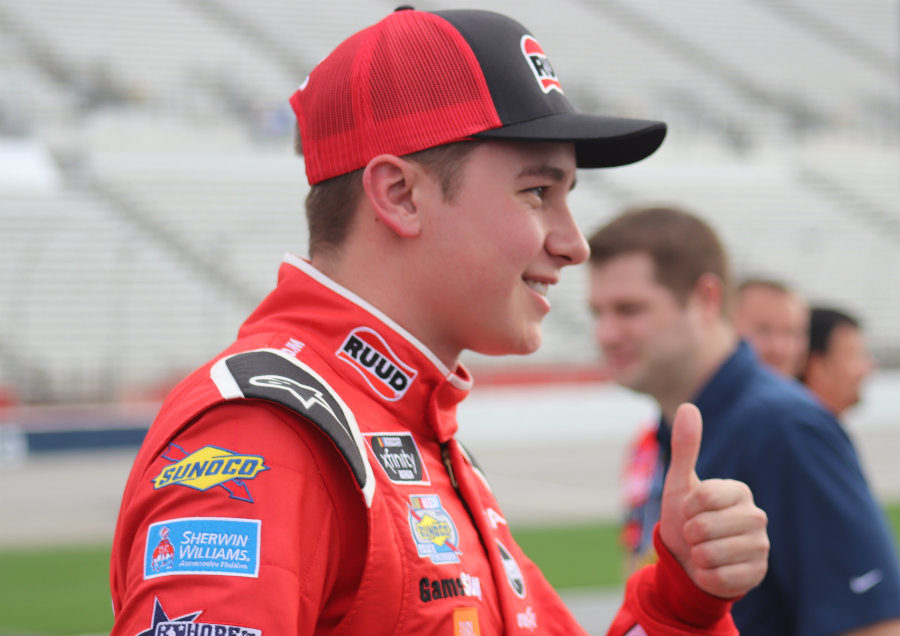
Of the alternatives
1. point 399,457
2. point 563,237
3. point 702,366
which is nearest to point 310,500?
point 399,457

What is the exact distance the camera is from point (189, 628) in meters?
1.16

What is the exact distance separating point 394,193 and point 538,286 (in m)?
0.26

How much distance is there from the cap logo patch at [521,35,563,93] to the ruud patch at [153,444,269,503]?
69cm

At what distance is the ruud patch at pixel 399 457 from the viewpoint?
4.64ft

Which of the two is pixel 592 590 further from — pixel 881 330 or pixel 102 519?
pixel 881 330

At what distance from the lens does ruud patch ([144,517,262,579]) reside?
118 centimetres

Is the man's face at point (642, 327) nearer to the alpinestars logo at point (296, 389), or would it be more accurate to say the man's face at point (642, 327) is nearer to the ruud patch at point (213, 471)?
the alpinestars logo at point (296, 389)

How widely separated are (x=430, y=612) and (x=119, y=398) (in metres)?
14.9

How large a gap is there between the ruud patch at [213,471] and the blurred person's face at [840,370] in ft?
13.2

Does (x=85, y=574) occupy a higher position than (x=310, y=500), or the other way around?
(x=310, y=500)

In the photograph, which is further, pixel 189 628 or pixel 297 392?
pixel 297 392

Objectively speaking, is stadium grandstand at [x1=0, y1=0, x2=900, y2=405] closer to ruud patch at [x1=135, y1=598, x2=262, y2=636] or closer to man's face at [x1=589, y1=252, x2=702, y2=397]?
man's face at [x1=589, y1=252, x2=702, y2=397]

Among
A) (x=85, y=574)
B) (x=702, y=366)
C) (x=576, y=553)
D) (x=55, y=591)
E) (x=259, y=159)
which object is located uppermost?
(x=702, y=366)

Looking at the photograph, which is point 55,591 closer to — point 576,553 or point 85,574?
point 85,574
